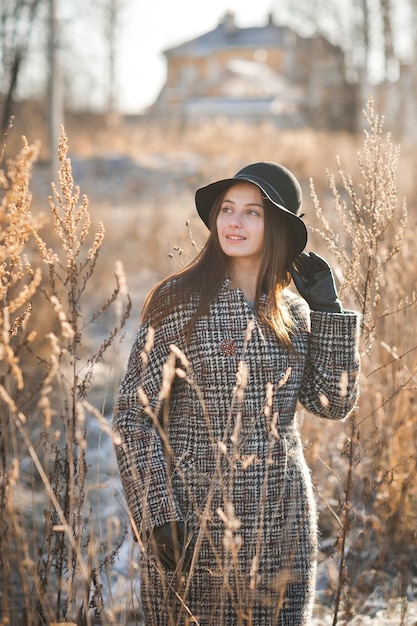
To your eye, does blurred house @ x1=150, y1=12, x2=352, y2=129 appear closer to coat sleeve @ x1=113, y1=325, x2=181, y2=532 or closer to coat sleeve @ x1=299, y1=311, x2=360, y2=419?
coat sleeve @ x1=299, y1=311, x2=360, y2=419

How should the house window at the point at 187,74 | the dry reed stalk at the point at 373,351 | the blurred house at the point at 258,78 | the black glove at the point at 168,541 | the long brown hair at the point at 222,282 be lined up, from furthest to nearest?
1. the house window at the point at 187,74
2. the blurred house at the point at 258,78
3. the dry reed stalk at the point at 373,351
4. the long brown hair at the point at 222,282
5. the black glove at the point at 168,541

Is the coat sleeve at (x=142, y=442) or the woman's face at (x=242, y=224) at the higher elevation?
the woman's face at (x=242, y=224)

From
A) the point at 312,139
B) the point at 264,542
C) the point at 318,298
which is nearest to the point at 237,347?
the point at 318,298

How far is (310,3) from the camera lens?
24.8 metres

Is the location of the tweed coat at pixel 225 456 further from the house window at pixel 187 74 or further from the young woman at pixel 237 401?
the house window at pixel 187 74

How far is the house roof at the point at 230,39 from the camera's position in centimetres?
4741

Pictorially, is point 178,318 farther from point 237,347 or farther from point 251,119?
point 251,119

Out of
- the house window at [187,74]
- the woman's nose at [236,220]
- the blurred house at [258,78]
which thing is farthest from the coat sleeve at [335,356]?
the house window at [187,74]

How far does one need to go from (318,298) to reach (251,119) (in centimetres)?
3612

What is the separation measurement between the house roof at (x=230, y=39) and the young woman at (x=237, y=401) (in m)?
47.3

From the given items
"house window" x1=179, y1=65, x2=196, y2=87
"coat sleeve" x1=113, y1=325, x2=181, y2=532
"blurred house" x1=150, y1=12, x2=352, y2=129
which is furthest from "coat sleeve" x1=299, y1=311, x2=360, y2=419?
"house window" x1=179, y1=65, x2=196, y2=87

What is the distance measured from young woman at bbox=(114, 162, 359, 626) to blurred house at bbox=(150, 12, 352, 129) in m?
22.9

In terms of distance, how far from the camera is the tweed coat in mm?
2363

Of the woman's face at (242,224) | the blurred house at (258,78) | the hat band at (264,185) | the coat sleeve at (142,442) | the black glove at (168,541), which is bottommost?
the black glove at (168,541)
